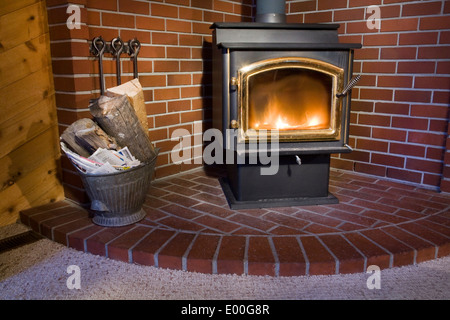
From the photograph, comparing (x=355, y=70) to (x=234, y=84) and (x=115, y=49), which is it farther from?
(x=115, y=49)

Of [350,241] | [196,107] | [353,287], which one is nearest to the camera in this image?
[353,287]

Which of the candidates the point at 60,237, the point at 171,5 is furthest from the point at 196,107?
the point at 60,237

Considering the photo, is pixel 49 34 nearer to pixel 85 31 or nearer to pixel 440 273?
pixel 85 31

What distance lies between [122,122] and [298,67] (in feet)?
2.94

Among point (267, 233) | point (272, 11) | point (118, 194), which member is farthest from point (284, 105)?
point (118, 194)

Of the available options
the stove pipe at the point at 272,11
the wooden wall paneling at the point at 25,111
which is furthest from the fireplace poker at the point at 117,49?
the stove pipe at the point at 272,11

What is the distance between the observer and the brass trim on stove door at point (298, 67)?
1.87m

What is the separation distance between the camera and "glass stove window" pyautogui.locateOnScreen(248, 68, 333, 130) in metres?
1.96

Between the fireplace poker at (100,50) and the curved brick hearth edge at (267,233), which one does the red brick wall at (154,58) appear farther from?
the curved brick hearth edge at (267,233)

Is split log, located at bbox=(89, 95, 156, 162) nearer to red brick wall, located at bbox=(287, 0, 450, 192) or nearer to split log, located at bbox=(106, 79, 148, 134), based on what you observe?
split log, located at bbox=(106, 79, 148, 134)

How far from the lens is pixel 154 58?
234cm

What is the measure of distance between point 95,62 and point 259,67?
0.86 m

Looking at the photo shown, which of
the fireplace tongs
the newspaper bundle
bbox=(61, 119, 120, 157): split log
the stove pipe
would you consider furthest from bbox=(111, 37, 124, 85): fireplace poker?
the fireplace tongs
